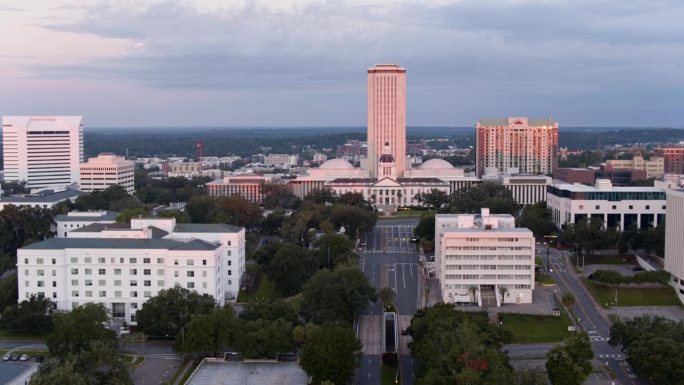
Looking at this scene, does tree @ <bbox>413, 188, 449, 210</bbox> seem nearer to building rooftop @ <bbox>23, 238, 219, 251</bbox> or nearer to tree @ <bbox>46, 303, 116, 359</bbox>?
building rooftop @ <bbox>23, 238, 219, 251</bbox>

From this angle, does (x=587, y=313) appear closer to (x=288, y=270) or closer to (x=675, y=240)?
(x=675, y=240)

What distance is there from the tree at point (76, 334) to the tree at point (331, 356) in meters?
11.3

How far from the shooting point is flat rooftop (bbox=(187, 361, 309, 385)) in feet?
159

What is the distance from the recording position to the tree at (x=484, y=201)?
10319 centimetres

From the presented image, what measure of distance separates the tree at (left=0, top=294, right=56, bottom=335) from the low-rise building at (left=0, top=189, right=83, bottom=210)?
38556 millimetres

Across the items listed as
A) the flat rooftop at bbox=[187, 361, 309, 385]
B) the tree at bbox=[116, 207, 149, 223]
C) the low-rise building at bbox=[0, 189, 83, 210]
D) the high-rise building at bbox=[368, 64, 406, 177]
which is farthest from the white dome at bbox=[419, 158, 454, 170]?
the flat rooftop at bbox=[187, 361, 309, 385]

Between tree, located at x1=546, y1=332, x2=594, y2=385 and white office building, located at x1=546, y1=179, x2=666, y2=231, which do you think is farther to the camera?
white office building, located at x1=546, y1=179, x2=666, y2=231

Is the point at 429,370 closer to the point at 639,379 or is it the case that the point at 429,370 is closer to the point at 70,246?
the point at 639,379

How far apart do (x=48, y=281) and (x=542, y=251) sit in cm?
4323

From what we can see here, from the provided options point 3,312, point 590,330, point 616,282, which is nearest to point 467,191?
point 616,282

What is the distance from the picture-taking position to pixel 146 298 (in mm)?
64938

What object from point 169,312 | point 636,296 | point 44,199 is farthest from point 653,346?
point 44,199

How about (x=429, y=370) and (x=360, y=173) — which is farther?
(x=360, y=173)

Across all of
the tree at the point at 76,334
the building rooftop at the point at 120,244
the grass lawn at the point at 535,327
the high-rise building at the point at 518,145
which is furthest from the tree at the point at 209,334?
the high-rise building at the point at 518,145
